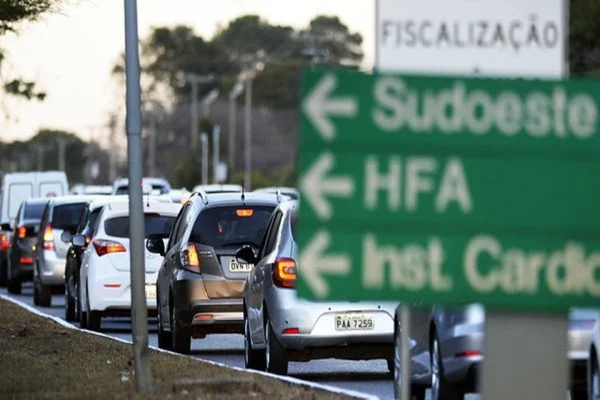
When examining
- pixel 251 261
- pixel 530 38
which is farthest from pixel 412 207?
pixel 251 261

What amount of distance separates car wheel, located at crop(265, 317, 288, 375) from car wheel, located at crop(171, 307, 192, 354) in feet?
11.6

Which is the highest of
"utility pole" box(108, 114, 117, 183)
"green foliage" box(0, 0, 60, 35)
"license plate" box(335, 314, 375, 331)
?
"green foliage" box(0, 0, 60, 35)

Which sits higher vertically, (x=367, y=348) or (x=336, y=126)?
(x=336, y=126)

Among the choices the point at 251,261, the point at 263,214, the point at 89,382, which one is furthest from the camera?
the point at 263,214

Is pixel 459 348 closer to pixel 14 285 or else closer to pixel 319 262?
pixel 319 262

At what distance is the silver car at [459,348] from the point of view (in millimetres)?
15633

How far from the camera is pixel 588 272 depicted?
35.7 ft

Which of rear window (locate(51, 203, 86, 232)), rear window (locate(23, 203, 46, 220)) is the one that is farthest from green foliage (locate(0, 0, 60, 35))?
rear window (locate(23, 203, 46, 220))

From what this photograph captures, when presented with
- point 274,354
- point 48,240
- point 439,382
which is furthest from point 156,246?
point 48,240

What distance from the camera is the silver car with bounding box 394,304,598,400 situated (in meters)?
15.6

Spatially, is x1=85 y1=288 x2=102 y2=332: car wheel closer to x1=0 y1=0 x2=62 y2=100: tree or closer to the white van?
x1=0 y1=0 x2=62 y2=100: tree

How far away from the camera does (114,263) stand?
94.9 feet

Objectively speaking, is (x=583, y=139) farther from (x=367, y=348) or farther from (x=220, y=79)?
(x=220, y=79)

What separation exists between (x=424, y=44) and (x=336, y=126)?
66 cm
